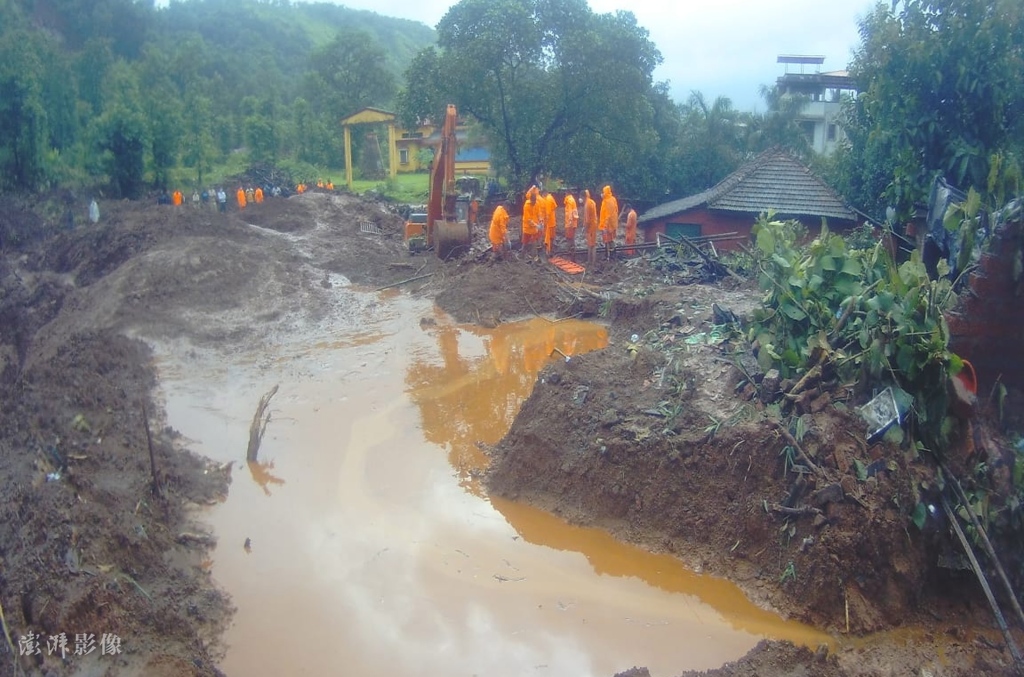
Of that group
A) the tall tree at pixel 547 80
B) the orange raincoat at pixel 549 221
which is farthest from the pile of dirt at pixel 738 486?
the tall tree at pixel 547 80

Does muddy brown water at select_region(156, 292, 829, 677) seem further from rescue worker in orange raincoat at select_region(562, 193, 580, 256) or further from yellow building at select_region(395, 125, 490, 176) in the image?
yellow building at select_region(395, 125, 490, 176)

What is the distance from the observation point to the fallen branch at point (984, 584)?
5.95m

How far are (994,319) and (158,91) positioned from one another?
38.9 meters

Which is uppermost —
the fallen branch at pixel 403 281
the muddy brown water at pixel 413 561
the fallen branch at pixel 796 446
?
the fallen branch at pixel 403 281

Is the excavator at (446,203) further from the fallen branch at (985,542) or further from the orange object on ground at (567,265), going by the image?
the fallen branch at (985,542)

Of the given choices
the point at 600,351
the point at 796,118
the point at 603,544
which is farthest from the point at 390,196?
the point at 603,544

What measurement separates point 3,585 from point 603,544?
17.3 feet

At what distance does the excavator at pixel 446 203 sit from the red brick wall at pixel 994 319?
14.2m

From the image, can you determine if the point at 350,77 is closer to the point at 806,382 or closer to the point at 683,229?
the point at 683,229

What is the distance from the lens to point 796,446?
7.41m

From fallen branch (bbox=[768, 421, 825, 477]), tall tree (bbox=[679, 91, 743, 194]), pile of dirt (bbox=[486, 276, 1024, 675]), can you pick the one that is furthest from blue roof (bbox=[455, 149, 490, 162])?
fallen branch (bbox=[768, 421, 825, 477])

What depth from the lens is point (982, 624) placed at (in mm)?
6684

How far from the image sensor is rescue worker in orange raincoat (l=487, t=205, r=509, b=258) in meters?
18.2

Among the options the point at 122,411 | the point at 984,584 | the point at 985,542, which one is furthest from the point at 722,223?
the point at 984,584
